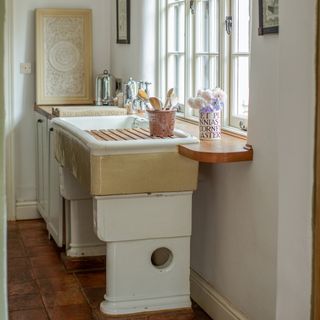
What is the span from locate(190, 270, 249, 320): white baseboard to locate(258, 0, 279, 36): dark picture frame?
125cm

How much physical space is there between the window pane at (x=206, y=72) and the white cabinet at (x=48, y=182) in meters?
1.13

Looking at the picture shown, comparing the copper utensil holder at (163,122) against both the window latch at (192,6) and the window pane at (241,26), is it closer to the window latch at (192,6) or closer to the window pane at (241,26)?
the window pane at (241,26)

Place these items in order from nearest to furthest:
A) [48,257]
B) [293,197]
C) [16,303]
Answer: [293,197]
[16,303]
[48,257]

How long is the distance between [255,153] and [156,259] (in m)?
0.93

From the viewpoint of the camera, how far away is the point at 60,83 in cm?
525

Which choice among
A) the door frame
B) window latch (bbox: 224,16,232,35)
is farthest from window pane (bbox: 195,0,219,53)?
the door frame

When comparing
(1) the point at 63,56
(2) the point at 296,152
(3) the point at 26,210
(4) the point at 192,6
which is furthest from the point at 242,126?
(3) the point at 26,210

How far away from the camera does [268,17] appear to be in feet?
8.38

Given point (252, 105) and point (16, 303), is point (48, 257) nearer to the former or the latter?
point (16, 303)

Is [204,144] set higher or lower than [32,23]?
lower

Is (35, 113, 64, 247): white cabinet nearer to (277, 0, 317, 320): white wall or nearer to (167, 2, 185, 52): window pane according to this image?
(167, 2, 185, 52): window pane

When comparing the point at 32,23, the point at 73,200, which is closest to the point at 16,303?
the point at 73,200

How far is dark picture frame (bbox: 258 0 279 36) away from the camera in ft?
8.13

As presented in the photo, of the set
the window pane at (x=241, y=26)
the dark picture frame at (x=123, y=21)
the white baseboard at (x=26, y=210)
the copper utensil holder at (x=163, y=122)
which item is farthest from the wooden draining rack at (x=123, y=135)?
the white baseboard at (x=26, y=210)
